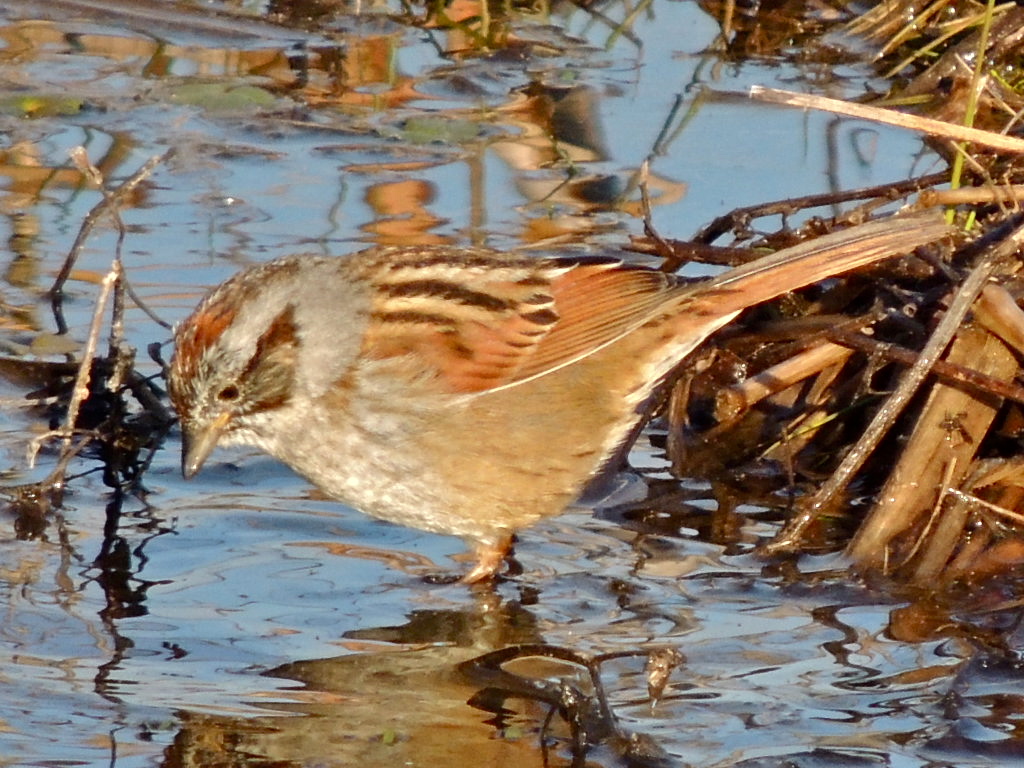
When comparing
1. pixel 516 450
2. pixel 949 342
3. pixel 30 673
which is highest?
pixel 949 342

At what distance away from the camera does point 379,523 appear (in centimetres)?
569

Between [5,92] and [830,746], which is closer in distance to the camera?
[830,746]

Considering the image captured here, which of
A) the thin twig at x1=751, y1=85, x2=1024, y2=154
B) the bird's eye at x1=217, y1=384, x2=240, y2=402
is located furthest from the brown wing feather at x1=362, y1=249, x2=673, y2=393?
the thin twig at x1=751, y1=85, x2=1024, y2=154

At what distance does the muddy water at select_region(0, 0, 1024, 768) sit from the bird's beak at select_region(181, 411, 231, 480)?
29 centimetres

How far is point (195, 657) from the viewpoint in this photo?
4625 millimetres

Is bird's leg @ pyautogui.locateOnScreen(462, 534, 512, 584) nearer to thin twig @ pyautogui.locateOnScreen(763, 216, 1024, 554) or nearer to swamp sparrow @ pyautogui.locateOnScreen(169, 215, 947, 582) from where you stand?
swamp sparrow @ pyautogui.locateOnScreen(169, 215, 947, 582)

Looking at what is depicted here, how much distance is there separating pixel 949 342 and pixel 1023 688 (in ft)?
4.39

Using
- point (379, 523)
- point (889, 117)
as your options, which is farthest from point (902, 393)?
point (379, 523)

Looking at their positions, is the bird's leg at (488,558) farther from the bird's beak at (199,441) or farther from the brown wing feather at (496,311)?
the bird's beak at (199,441)

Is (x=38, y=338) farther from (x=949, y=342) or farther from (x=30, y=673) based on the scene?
→ (x=949, y=342)

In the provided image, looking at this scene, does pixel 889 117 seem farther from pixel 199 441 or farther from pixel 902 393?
pixel 199 441

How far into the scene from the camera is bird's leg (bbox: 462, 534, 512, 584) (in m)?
5.32

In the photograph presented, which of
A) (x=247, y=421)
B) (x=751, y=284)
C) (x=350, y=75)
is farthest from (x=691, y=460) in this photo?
(x=350, y=75)

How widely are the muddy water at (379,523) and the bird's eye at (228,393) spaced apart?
47 cm
